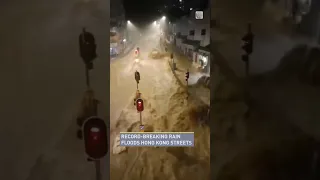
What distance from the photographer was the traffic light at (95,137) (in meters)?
1.48

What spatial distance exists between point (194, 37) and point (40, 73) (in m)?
0.67

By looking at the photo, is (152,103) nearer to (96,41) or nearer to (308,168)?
(96,41)

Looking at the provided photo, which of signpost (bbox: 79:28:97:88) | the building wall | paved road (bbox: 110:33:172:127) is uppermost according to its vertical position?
the building wall

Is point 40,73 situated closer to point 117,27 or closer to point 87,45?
point 87,45

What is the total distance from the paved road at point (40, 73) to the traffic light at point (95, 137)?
85mm

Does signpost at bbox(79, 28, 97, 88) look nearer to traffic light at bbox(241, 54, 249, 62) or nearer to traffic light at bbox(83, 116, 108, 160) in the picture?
traffic light at bbox(83, 116, 108, 160)

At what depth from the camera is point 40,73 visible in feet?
4.83

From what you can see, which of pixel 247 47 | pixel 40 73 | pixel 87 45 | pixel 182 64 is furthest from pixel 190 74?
pixel 40 73

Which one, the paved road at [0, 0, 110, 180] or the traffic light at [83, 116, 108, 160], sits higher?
the paved road at [0, 0, 110, 180]

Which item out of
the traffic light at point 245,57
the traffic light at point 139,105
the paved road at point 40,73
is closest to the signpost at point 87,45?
the paved road at point 40,73

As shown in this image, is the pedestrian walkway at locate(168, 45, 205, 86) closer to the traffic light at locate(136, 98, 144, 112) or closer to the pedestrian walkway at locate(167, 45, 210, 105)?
the pedestrian walkway at locate(167, 45, 210, 105)

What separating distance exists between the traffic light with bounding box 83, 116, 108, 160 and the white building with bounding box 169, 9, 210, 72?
47 cm

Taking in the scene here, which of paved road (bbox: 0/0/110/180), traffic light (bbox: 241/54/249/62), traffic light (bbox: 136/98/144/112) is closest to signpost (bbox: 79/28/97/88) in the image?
paved road (bbox: 0/0/110/180)

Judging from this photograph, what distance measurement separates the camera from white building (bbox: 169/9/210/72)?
4.80 feet
